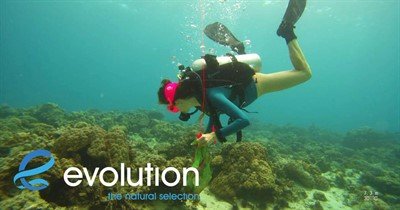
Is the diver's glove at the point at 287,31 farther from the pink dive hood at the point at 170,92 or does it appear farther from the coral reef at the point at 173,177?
the coral reef at the point at 173,177

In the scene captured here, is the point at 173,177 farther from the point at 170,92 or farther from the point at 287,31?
the point at 287,31

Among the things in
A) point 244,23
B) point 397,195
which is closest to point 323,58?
point 244,23

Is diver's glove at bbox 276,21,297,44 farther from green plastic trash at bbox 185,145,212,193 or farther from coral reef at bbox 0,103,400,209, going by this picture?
coral reef at bbox 0,103,400,209

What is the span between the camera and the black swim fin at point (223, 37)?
20.6 feet

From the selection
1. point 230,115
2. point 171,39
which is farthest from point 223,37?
point 171,39

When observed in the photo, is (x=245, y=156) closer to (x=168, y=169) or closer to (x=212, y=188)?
(x=212, y=188)

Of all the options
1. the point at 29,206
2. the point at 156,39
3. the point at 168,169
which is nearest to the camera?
the point at 29,206

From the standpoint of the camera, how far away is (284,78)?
5371mm

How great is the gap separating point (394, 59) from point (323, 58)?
2470 centimetres

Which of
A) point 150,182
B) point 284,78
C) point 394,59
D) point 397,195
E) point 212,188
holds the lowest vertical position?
point 397,195

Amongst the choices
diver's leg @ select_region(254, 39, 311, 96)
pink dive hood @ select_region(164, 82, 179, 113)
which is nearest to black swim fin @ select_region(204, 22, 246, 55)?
diver's leg @ select_region(254, 39, 311, 96)

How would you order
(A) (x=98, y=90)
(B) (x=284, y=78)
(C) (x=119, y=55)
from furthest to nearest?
(A) (x=98, y=90) < (C) (x=119, y=55) < (B) (x=284, y=78)

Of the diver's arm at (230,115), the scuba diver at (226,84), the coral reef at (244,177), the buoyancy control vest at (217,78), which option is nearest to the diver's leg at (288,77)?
the scuba diver at (226,84)

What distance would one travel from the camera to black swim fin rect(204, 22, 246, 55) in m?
6.28
